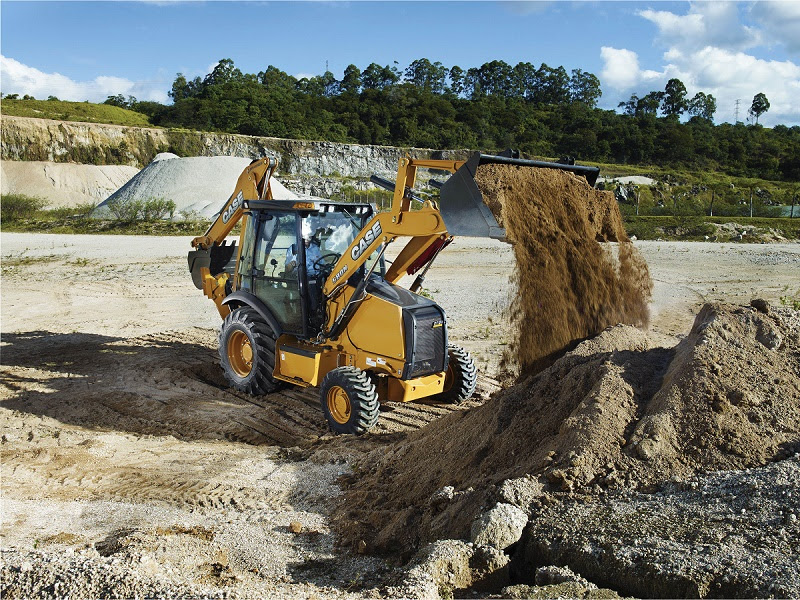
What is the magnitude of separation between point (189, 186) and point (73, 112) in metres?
39.4

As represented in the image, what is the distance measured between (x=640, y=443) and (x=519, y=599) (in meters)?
1.56

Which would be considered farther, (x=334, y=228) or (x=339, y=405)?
(x=334, y=228)

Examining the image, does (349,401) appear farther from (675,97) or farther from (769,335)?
(675,97)

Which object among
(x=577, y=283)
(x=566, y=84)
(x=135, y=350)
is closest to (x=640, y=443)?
(x=577, y=283)

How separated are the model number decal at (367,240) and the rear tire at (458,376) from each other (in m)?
1.57

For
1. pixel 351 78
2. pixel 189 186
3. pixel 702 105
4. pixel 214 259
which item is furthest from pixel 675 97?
pixel 214 259

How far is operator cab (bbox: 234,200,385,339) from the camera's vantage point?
7.95 metres

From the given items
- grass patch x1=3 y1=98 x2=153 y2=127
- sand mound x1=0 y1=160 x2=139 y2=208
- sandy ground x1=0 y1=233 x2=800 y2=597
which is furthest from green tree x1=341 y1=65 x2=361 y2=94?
→ sandy ground x1=0 y1=233 x2=800 y2=597

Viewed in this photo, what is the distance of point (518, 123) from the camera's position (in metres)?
Answer: 70.4

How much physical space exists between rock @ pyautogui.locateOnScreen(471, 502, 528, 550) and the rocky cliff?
56434 mm

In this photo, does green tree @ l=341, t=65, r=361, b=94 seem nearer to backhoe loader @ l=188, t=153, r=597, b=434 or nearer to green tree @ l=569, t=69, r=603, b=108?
green tree @ l=569, t=69, r=603, b=108

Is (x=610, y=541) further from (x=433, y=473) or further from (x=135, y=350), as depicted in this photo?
(x=135, y=350)

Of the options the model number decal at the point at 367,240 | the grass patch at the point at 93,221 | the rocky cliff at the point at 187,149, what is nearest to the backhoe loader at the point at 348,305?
the model number decal at the point at 367,240

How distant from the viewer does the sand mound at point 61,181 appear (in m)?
54.7
